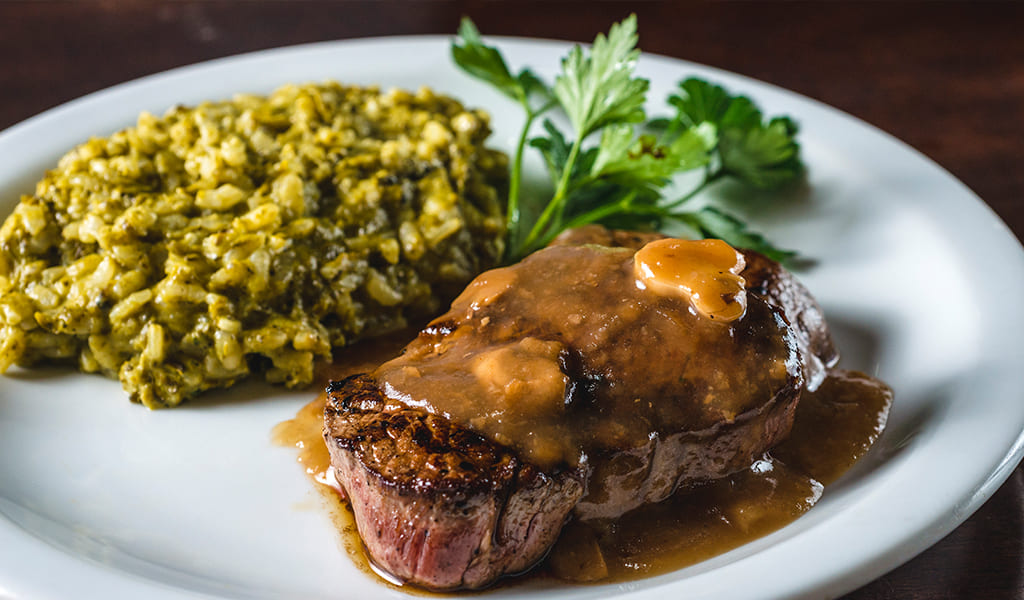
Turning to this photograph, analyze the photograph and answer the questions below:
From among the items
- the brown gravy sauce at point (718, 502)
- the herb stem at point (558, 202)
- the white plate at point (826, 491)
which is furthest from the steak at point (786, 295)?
the herb stem at point (558, 202)

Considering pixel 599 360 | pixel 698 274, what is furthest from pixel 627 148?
pixel 599 360

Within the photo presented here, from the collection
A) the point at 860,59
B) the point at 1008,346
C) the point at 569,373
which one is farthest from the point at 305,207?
the point at 860,59

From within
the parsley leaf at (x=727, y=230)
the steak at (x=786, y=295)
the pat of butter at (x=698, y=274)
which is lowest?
the parsley leaf at (x=727, y=230)

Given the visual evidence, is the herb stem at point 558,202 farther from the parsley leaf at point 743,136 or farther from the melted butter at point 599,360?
the melted butter at point 599,360

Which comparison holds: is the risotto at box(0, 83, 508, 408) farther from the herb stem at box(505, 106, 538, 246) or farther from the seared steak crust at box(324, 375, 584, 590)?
the seared steak crust at box(324, 375, 584, 590)

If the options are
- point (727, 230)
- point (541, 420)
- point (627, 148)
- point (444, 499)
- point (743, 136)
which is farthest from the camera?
point (743, 136)

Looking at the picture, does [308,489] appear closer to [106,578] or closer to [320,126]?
[106,578]

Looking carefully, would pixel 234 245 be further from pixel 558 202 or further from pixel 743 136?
pixel 743 136
